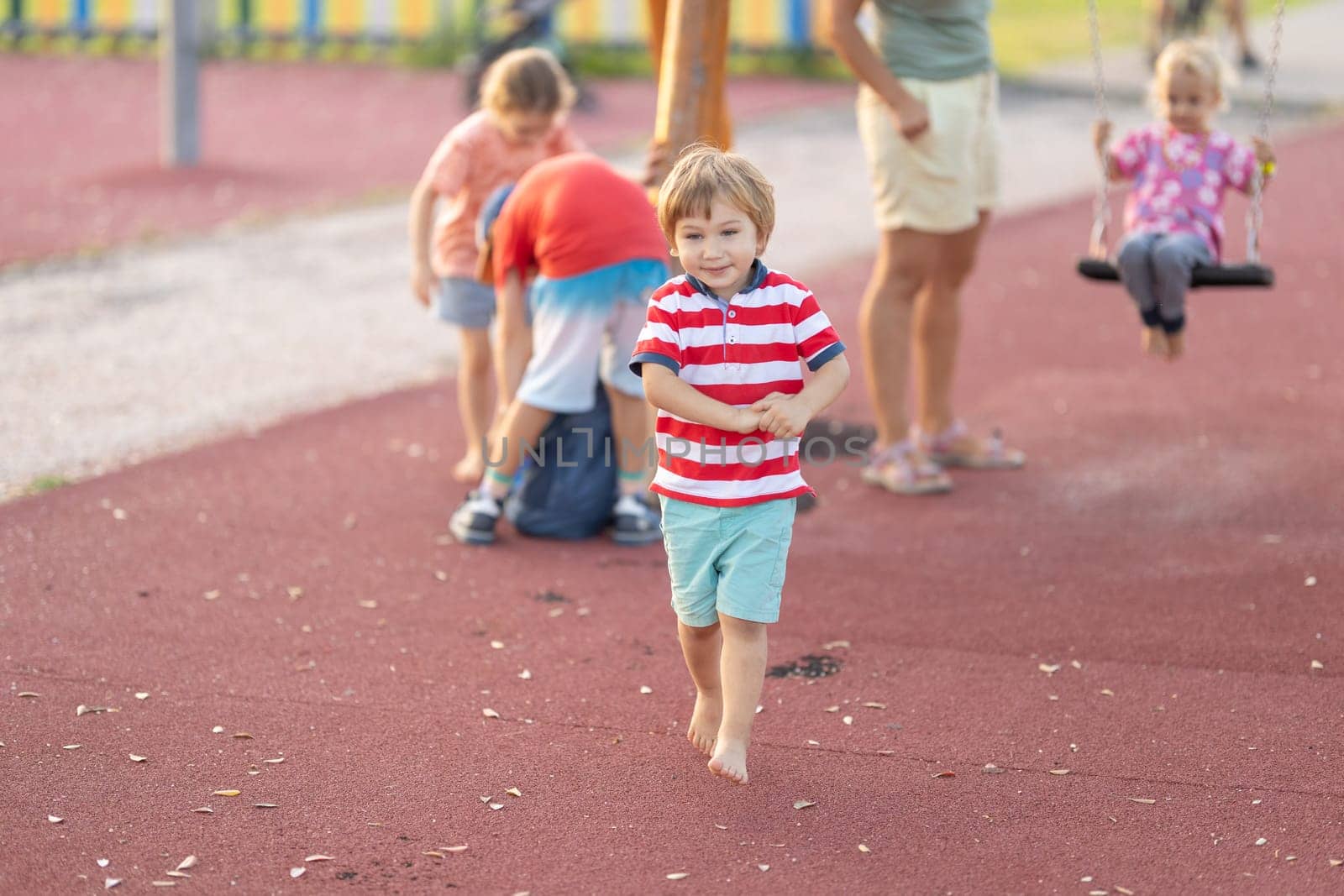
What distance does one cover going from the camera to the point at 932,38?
589 cm

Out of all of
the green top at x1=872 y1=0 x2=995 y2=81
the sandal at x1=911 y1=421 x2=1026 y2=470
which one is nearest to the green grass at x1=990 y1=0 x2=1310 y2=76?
the sandal at x1=911 y1=421 x2=1026 y2=470

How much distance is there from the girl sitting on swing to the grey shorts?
222 cm

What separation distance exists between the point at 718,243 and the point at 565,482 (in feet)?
7.24

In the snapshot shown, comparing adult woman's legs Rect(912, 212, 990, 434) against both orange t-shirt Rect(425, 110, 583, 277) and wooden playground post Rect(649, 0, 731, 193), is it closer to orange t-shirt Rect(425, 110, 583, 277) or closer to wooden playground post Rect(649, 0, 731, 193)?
wooden playground post Rect(649, 0, 731, 193)

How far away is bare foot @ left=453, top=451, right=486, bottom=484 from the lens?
6.32 m

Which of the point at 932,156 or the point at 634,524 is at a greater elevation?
the point at 932,156

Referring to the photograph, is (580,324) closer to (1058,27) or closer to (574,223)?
(574,223)

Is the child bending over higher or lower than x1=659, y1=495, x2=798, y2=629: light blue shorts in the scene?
higher

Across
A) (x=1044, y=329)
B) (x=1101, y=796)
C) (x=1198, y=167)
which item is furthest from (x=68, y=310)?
(x=1101, y=796)

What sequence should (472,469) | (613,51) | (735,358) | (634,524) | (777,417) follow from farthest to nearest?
(613,51), (472,469), (634,524), (735,358), (777,417)

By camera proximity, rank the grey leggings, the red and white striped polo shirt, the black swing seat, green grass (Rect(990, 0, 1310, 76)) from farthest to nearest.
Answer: green grass (Rect(990, 0, 1310, 76))
the grey leggings
the black swing seat
the red and white striped polo shirt

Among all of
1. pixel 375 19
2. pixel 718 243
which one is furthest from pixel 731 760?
pixel 375 19

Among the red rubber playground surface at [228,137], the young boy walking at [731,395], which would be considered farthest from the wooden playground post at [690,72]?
the red rubber playground surface at [228,137]

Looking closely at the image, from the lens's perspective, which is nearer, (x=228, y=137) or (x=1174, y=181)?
(x=1174, y=181)
